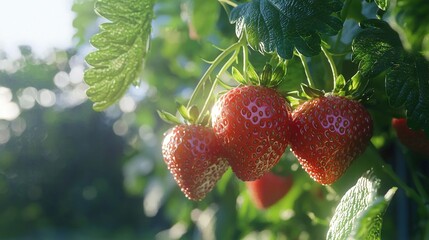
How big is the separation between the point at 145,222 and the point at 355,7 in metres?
14.6

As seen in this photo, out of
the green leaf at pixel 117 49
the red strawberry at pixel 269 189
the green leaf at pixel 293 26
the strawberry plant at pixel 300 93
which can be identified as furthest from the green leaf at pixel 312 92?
the red strawberry at pixel 269 189

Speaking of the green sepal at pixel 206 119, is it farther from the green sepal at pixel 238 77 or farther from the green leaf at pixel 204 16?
the green leaf at pixel 204 16

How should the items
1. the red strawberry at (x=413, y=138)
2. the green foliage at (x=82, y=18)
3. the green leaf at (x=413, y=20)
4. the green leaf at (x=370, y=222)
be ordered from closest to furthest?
the green leaf at (x=370, y=222) < the red strawberry at (x=413, y=138) < the green leaf at (x=413, y=20) < the green foliage at (x=82, y=18)

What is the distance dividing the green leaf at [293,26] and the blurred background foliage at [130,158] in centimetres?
17

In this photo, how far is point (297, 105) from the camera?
102cm

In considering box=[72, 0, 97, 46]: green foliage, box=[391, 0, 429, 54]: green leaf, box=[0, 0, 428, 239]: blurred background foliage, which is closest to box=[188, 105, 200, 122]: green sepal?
box=[0, 0, 428, 239]: blurred background foliage

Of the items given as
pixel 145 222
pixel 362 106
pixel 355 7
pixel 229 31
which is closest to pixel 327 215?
pixel 229 31

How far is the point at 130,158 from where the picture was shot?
3023 mm

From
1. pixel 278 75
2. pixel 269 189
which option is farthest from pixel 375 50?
pixel 269 189

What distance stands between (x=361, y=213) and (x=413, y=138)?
0.72ft

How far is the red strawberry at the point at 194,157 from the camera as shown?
0.99 meters

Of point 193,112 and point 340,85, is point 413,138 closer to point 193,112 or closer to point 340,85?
point 340,85

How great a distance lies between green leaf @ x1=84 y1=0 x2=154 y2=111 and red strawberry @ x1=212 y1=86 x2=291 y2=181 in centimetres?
14

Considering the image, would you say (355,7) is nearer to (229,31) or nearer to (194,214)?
(229,31)
